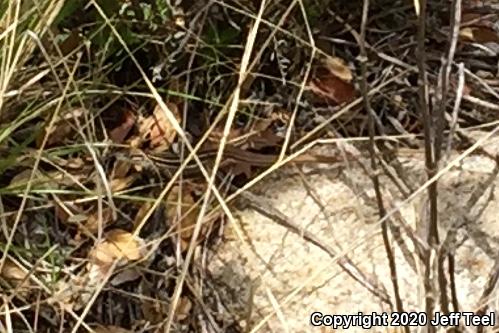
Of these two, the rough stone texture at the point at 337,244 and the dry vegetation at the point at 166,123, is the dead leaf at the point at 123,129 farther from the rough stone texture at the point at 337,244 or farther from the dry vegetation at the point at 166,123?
the rough stone texture at the point at 337,244

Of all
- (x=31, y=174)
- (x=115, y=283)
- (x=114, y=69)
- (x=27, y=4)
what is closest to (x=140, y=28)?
(x=114, y=69)

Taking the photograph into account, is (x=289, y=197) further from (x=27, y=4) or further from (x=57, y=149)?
(x=27, y=4)

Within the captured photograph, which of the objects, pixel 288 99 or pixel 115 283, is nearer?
pixel 115 283

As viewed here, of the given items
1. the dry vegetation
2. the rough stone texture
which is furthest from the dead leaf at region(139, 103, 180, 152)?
the rough stone texture

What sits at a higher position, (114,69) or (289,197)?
(114,69)

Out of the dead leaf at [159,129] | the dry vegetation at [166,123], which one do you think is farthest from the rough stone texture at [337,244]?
the dead leaf at [159,129]

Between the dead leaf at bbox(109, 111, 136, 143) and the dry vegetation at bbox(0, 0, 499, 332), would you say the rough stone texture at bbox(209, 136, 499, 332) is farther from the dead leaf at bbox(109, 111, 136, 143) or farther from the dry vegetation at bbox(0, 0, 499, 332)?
the dead leaf at bbox(109, 111, 136, 143)

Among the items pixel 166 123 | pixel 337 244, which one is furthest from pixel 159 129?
pixel 337 244
